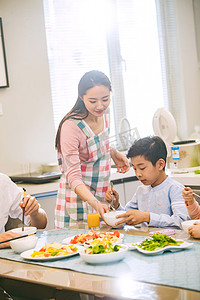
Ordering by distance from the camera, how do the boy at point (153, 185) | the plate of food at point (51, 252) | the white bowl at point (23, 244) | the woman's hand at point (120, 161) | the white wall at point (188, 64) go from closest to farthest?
1. the plate of food at point (51, 252)
2. the white bowl at point (23, 244)
3. the boy at point (153, 185)
4. the woman's hand at point (120, 161)
5. the white wall at point (188, 64)

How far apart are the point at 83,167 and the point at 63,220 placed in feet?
0.92

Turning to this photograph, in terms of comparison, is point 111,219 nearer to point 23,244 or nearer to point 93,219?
point 93,219

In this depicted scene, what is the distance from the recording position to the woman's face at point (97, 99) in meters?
2.12

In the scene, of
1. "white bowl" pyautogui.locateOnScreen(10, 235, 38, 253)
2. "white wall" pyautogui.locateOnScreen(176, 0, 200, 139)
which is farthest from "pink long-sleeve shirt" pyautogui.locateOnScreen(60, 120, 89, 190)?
"white wall" pyautogui.locateOnScreen(176, 0, 200, 139)

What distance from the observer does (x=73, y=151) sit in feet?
7.01

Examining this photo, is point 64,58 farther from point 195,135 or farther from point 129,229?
point 129,229

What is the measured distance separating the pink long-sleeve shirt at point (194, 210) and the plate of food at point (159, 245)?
0.32 meters

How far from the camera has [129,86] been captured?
4.56 m

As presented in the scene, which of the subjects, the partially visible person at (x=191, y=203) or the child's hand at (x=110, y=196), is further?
the child's hand at (x=110, y=196)

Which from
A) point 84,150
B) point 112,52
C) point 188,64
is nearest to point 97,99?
point 84,150

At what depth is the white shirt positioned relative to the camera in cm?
207

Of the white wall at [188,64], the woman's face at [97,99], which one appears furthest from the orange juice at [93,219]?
the white wall at [188,64]

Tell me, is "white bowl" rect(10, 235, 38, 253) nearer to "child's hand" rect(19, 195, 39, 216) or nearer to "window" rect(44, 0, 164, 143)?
"child's hand" rect(19, 195, 39, 216)

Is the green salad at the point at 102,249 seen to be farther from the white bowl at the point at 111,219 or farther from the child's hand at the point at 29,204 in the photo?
the child's hand at the point at 29,204
